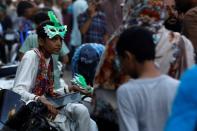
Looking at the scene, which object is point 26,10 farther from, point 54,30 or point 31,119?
point 31,119

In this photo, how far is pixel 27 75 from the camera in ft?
18.2

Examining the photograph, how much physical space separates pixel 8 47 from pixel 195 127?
445 inches

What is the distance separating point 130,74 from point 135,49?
0.16 meters

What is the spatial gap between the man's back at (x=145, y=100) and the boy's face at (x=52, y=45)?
2.13 m

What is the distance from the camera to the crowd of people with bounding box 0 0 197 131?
3.66 m

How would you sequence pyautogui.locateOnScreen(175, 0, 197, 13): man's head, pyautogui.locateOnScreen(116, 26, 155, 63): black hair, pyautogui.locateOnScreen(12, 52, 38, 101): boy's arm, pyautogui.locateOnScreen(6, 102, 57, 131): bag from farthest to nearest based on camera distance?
pyautogui.locateOnScreen(175, 0, 197, 13): man's head → pyautogui.locateOnScreen(12, 52, 38, 101): boy's arm → pyautogui.locateOnScreen(6, 102, 57, 131): bag → pyautogui.locateOnScreen(116, 26, 155, 63): black hair

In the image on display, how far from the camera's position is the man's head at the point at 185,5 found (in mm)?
5634

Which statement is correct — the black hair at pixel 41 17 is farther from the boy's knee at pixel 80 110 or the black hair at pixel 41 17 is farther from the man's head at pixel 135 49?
the man's head at pixel 135 49

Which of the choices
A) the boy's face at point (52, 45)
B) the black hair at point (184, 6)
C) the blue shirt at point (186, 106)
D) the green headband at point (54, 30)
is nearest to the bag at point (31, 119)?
the boy's face at point (52, 45)

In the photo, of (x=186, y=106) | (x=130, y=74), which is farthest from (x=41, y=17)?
(x=186, y=106)

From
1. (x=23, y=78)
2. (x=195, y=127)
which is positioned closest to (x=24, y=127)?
(x=23, y=78)

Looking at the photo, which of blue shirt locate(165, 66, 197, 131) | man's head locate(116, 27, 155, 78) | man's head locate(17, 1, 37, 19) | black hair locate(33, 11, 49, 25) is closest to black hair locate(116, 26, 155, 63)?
man's head locate(116, 27, 155, 78)

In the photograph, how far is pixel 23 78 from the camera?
554 centimetres

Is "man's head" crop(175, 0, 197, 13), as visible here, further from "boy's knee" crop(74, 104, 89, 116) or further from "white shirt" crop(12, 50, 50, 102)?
"white shirt" crop(12, 50, 50, 102)
